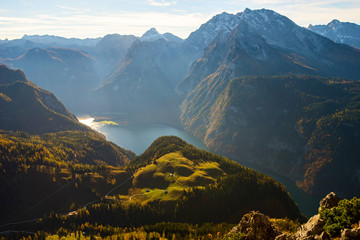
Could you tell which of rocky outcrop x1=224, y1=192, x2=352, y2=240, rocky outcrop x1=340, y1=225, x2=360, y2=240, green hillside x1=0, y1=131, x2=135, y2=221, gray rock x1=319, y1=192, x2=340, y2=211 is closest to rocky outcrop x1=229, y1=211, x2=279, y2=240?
rocky outcrop x1=224, y1=192, x2=352, y2=240

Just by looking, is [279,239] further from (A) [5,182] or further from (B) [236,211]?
(A) [5,182]

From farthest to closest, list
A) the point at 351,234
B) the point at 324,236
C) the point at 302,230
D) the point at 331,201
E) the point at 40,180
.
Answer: the point at 40,180 → the point at 331,201 → the point at 302,230 → the point at 324,236 → the point at 351,234

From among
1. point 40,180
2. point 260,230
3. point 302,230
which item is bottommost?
point 40,180

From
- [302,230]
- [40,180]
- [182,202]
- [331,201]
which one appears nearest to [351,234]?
[302,230]

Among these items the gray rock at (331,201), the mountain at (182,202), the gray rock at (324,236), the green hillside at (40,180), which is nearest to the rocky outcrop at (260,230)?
the gray rock at (331,201)

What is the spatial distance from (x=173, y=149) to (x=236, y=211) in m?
89.0

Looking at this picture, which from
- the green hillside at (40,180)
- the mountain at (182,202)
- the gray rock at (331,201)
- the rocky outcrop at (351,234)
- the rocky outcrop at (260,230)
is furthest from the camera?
the green hillside at (40,180)

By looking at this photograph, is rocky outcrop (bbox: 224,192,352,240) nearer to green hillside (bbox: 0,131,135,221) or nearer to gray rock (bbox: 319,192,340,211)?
gray rock (bbox: 319,192,340,211)

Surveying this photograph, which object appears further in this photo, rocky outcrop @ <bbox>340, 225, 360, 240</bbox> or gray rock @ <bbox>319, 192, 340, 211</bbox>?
gray rock @ <bbox>319, 192, 340, 211</bbox>

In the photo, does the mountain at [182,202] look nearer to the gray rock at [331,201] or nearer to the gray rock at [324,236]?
the gray rock at [331,201]

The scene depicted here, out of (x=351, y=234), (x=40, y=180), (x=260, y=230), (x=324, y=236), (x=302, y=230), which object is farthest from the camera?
(x=40, y=180)

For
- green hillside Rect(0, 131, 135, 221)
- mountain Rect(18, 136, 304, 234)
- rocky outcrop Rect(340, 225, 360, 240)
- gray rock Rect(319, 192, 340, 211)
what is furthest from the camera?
green hillside Rect(0, 131, 135, 221)

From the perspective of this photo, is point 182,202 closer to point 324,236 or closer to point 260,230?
point 260,230

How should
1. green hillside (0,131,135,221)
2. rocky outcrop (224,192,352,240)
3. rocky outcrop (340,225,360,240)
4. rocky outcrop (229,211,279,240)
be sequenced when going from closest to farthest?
rocky outcrop (340,225,360,240) → rocky outcrop (224,192,352,240) → rocky outcrop (229,211,279,240) → green hillside (0,131,135,221)
